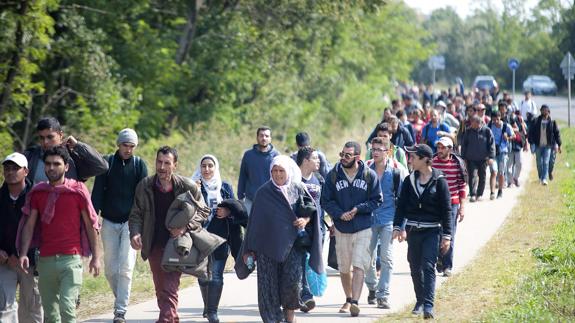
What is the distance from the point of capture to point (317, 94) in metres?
44.6

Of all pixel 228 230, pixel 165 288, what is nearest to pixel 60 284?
pixel 165 288

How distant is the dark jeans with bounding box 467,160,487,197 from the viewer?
20.4m

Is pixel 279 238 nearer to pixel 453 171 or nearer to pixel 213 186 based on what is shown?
pixel 213 186

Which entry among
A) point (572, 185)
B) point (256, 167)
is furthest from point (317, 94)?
point (256, 167)

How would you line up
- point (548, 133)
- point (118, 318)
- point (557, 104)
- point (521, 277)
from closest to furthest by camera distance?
point (118, 318)
point (521, 277)
point (548, 133)
point (557, 104)

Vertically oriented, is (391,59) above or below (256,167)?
above

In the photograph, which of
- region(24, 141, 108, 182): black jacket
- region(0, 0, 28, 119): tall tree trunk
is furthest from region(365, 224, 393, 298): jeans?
region(0, 0, 28, 119): tall tree trunk

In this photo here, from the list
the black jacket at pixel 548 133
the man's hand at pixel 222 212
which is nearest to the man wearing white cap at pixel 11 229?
the man's hand at pixel 222 212

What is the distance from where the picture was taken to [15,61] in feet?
78.8

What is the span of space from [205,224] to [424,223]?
2.17 m

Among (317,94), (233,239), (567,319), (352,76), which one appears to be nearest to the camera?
(567,319)

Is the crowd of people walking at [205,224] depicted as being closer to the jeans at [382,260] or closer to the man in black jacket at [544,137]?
the jeans at [382,260]

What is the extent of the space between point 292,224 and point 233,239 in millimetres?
1048

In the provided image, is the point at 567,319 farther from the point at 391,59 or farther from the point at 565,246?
the point at 391,59
